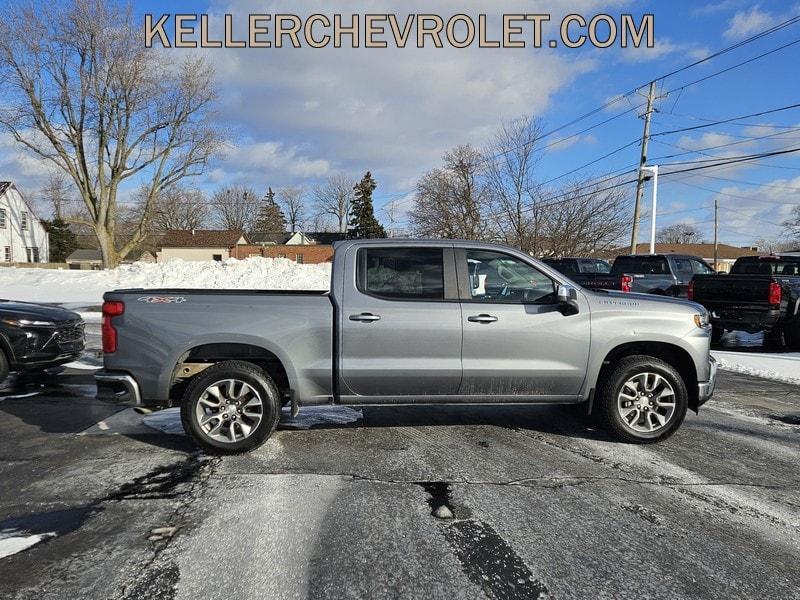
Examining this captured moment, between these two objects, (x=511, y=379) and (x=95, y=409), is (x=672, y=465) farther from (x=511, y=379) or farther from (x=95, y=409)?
(x=95, y=409)

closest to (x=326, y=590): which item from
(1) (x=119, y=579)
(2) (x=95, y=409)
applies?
(1) (x=119, y=579)

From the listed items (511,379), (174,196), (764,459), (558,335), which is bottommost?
(764,459)

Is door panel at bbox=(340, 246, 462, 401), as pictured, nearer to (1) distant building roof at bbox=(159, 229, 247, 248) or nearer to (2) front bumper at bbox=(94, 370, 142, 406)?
(2) front bumper at bbox=(94, 370, 142, 406)

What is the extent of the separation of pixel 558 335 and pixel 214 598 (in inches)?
131

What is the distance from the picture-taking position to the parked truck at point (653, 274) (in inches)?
554

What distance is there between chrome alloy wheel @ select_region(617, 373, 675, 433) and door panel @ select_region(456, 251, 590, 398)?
0.48 metres

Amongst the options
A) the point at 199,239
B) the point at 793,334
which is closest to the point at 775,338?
the point at 793,334

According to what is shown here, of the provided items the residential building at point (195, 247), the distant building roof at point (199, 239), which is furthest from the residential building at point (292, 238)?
the residential building at point (195, 247)

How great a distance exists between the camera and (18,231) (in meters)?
55.6

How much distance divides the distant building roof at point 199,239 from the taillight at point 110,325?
214ft

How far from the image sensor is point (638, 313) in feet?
15.5

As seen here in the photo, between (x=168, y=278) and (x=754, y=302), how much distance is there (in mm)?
24757

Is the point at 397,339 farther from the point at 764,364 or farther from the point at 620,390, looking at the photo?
the point at 764,364

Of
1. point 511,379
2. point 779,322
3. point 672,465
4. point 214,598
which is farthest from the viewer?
point 779,322
